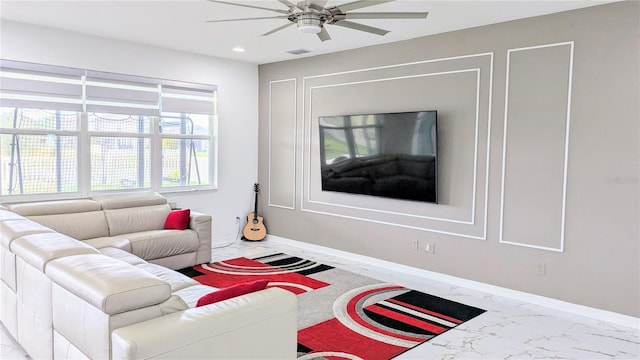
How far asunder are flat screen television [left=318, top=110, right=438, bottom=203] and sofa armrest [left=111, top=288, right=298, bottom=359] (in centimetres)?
300

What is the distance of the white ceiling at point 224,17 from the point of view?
3.88 m

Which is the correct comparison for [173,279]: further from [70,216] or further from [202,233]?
[70,216]

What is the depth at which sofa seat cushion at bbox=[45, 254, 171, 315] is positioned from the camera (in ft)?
6.04

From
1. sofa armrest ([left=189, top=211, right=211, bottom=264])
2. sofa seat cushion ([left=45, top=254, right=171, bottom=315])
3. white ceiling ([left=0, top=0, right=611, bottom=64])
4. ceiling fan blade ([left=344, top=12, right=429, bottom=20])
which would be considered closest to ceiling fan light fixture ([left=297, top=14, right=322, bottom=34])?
ceiling fan blade ([left=344, top=12, right=429, bottom=20])

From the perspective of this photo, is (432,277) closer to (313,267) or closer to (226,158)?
(313,267)

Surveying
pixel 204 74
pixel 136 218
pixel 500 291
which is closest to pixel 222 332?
pixel 500 291

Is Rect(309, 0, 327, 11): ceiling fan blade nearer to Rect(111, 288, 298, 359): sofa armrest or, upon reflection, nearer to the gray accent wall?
Rect(111, 288, 298, 359): sofa armrest

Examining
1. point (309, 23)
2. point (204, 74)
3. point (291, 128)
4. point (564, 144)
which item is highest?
point (204, 74)

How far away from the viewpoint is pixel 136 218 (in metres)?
5.21

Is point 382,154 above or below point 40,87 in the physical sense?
below

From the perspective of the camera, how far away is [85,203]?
4.97m

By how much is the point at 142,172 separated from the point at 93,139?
0.72 m

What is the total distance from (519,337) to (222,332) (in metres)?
2.56

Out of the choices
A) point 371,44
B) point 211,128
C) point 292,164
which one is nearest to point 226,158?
point 211,128
